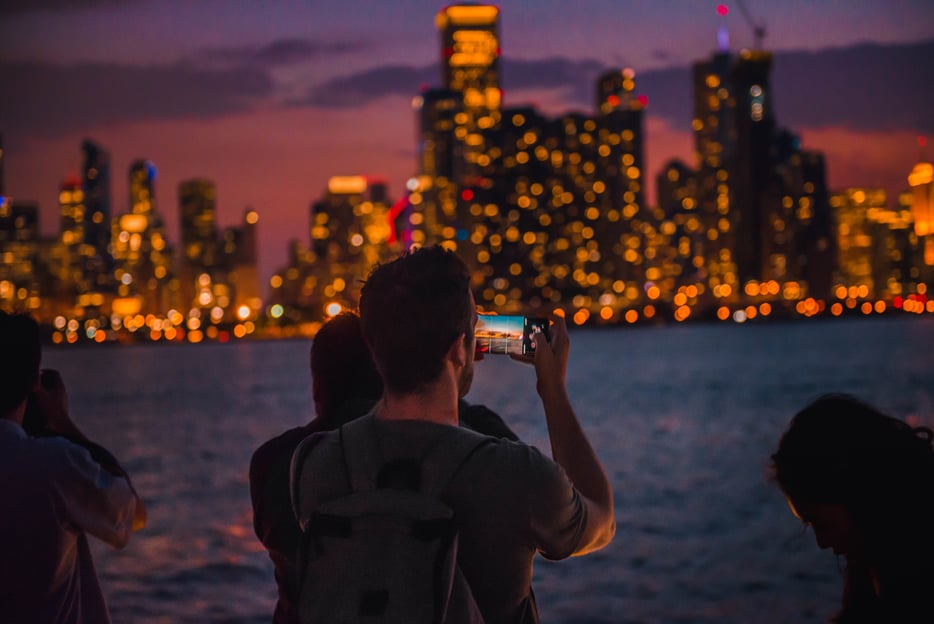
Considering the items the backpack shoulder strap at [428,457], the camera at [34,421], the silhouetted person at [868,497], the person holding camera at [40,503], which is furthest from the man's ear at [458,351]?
the camera at [34,421]

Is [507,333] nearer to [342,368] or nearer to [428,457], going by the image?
[428,457]

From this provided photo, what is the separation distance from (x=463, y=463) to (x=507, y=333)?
0.67 meters

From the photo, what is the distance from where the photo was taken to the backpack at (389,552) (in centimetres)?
266

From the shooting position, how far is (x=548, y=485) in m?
2.77

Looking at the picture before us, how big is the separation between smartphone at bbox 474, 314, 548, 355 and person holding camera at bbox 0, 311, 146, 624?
47.8 inches

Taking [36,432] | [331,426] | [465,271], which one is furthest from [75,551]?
[465,271]

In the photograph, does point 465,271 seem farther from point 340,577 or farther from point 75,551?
point 75,551

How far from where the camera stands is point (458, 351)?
291cm

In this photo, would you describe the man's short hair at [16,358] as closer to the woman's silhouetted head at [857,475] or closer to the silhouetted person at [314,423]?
the silhouetted person at [314,423]

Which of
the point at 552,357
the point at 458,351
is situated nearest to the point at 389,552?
the point at 458,351

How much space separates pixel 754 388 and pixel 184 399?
3783cm

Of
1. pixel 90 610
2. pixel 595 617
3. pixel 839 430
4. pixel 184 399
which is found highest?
pixel 839 430

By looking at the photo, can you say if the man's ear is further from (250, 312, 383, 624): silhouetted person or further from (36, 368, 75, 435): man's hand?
(36, 368, 75, 435): man's hand

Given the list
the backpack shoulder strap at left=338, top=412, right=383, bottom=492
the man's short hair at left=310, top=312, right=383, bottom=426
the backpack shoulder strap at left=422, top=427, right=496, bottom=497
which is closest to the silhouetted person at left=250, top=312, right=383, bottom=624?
the man's short hair at left=310, top=312, right=383, bottom=426
